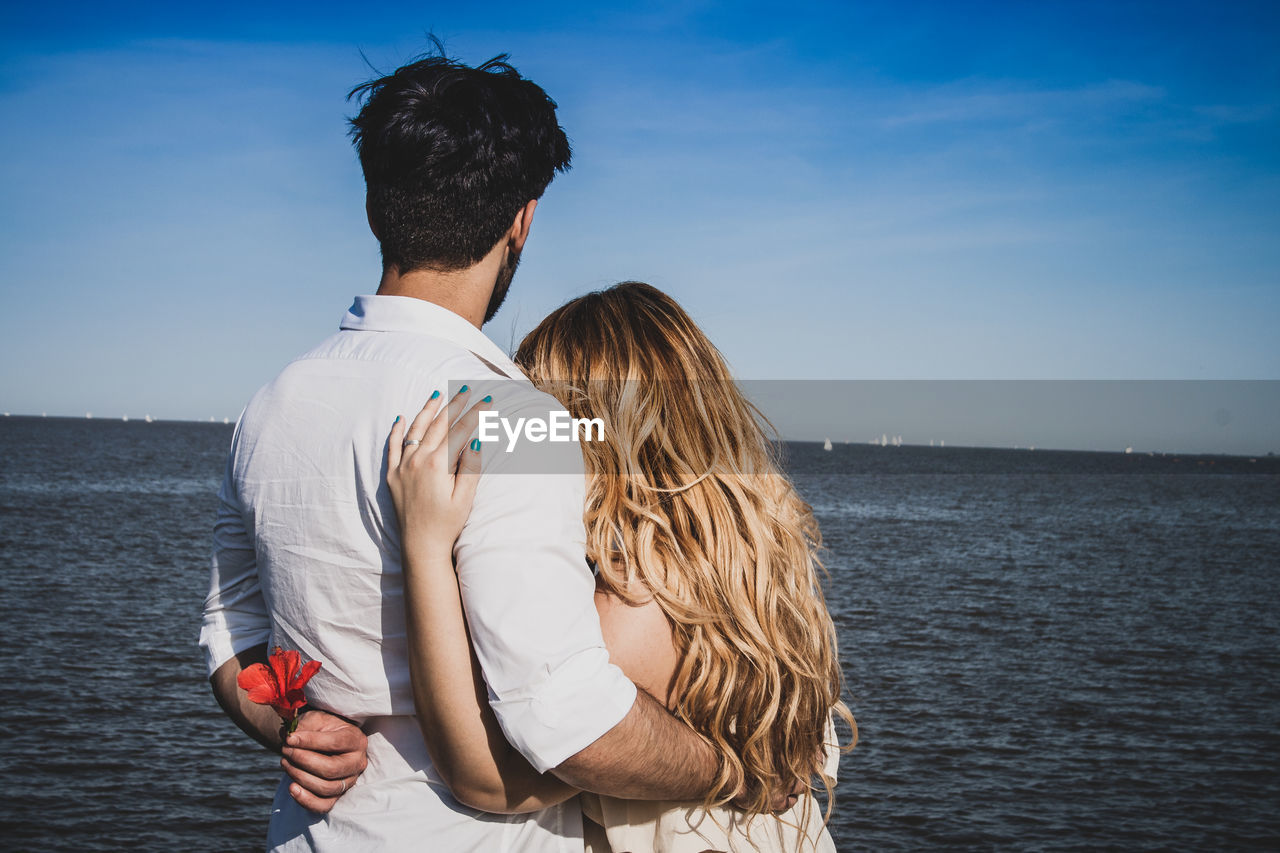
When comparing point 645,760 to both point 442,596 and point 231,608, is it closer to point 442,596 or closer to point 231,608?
point 442,596

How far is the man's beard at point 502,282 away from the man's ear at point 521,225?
0.06 feet

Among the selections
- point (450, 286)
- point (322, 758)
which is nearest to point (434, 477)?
point (450, 286)

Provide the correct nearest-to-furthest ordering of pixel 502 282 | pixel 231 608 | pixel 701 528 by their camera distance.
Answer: pixel 502 282 → pixel 231 608 → pixel 701 528

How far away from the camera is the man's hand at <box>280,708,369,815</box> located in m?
1.57

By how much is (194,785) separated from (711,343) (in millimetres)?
10830

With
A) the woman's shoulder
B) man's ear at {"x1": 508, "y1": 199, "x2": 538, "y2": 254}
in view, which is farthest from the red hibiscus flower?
man's ear at {"x1": 508, "y1": 199, "x2": 538, "y2": 254}

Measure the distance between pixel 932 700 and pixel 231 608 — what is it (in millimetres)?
13771

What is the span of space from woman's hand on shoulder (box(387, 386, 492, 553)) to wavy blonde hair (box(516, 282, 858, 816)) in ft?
1.73

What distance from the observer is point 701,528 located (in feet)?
6.69

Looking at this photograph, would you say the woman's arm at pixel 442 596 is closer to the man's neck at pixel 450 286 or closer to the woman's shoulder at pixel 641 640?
the man's neck at pixel 450 286

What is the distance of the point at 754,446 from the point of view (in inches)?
88.0

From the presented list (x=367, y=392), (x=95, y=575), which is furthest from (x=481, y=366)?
(x=95, y=575)

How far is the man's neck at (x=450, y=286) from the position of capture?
167 centimetres

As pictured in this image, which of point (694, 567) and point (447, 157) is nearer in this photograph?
point (447, 157)
